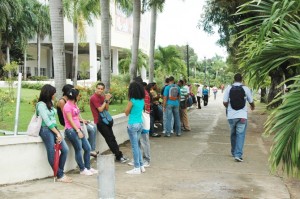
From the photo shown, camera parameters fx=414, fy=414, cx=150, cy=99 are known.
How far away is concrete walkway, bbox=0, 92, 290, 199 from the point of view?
6156mm

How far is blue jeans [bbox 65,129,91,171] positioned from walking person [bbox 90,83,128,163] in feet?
3.12

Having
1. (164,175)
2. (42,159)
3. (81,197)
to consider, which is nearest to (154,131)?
(164,175)

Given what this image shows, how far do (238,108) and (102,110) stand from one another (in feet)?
9.14

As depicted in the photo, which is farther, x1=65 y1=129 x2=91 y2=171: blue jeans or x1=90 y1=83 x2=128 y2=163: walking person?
x1=90 y1=83 x2=128 y2=163: walking person

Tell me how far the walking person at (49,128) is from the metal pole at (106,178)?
2.99m

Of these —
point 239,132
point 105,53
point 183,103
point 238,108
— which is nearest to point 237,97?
point 238,108

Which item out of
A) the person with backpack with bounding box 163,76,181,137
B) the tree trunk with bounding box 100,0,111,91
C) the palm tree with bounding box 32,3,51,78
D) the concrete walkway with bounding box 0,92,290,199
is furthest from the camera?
the palm tree with bounding box 32,3,51,78

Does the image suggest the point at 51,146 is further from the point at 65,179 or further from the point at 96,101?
the point at 96,101

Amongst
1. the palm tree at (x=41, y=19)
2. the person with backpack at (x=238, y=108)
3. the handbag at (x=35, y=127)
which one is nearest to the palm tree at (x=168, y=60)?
the palm tree at (x=41, y=19)

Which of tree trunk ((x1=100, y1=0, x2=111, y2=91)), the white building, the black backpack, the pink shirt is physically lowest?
the pink shirt

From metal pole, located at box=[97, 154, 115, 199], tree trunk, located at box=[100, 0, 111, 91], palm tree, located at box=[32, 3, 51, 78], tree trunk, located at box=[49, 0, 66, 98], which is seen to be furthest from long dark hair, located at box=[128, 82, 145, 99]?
palm tree, located at box=[32, 3, 51, 78]

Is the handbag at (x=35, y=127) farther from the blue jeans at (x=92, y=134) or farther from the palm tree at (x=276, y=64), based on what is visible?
the palm tree at (x=276, y=64)

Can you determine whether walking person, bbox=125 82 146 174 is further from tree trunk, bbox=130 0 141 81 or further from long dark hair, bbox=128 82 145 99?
tree trunk, bbox=130 0 141 81

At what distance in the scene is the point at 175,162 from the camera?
855 cm
